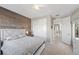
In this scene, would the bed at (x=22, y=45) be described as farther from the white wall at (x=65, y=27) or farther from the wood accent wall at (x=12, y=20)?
the white wall at (x=65, y=27)

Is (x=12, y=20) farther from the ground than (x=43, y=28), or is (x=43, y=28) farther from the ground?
(x=12, y=20)

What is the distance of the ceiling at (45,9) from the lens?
1.60m

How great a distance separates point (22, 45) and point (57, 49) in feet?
2.23

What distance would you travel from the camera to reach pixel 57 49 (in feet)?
5.81

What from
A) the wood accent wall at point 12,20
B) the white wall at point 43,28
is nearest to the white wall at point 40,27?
the white wall at point 43,28

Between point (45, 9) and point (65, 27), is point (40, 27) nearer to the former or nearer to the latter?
point (45, 9)

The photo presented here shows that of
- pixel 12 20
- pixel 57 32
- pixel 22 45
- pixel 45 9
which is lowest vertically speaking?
pixel 22 45

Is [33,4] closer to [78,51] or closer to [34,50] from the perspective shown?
[34,50]

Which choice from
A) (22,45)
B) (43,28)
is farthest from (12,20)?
(43,28)

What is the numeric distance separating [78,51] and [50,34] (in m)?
0.63

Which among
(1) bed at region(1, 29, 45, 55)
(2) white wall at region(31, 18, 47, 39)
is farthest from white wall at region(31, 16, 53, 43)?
(1) bed at region(1, 29, 45, 55)
